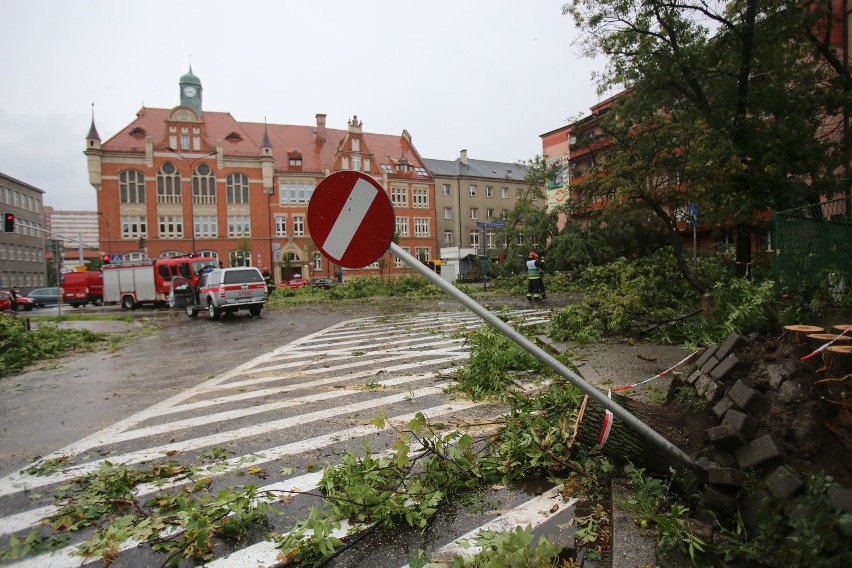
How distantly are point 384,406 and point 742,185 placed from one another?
9.55 m

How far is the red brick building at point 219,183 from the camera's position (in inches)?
2180

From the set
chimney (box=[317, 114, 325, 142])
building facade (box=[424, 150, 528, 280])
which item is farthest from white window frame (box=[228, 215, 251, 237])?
building facade (box=[424, 150, 528, 280])

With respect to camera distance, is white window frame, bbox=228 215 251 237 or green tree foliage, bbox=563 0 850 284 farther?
white window frame, bbox=228 215 251 237

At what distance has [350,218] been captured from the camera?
10.8 ft

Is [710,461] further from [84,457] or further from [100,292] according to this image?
[100,292]

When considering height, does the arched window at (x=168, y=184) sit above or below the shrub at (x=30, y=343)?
above

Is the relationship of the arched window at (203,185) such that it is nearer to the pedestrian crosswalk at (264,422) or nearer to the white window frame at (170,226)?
the white window frame at (170,226)

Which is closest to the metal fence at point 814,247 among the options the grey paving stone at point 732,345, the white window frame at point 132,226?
the grey paving stone at point 732,345

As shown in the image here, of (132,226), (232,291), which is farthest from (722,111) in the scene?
(132,226)

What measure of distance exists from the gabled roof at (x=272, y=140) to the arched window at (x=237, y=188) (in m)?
2.70

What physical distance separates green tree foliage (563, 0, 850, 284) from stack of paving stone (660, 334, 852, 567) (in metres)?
8.51

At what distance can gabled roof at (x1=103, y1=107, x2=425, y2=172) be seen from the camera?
189ft

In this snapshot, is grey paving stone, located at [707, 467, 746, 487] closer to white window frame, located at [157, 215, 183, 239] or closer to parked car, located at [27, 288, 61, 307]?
parked car, located at [27, 288, 61, 307]

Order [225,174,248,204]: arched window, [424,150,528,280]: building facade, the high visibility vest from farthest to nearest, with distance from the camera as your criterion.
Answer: [424,150,528,280]: building facade
[225,174,248,204]: arched window
the high visibility vest
